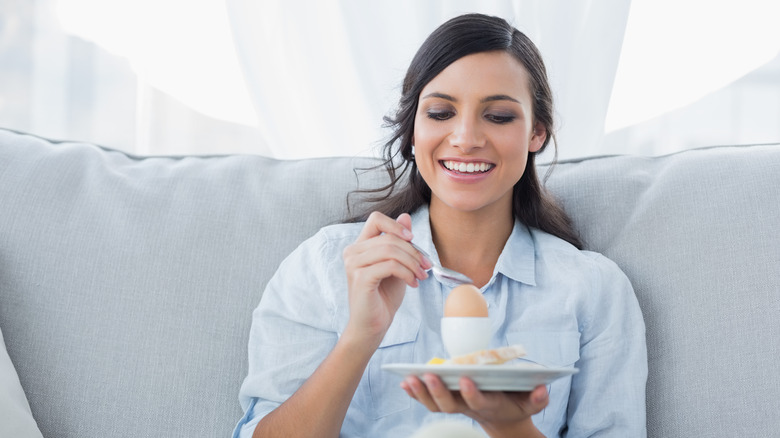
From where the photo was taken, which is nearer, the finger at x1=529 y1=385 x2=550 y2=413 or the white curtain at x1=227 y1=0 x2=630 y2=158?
the finger at x1=529 y1=385 x2=550 y2=413

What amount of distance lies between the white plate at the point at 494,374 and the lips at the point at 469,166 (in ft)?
1.82

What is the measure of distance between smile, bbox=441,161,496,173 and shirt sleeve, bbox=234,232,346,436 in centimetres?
29

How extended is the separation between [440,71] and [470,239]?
37cm

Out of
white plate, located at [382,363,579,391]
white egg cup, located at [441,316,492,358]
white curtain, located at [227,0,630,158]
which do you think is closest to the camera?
white plate, located at [382,363,579,391]

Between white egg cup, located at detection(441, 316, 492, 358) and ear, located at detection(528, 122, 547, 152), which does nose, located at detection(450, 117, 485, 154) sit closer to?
ear, located at detection(528, 122, 547, 152)

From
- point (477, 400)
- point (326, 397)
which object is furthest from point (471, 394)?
point (326, 397)

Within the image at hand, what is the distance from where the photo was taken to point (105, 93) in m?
3.01

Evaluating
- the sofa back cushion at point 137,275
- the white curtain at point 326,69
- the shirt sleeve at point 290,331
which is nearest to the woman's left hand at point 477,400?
the shirt sleeve at point 290,331

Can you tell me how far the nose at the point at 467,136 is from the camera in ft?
4.72

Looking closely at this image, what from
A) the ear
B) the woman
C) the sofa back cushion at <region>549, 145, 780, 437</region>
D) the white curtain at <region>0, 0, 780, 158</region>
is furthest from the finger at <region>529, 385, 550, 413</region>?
the white curtain at <region>0, 0, 780, 158</region>

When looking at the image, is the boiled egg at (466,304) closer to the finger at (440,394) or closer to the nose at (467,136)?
the finger at (440,394)

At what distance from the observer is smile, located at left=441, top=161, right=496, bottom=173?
147 centimetres

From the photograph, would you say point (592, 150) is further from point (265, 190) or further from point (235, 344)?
point (235, 344)

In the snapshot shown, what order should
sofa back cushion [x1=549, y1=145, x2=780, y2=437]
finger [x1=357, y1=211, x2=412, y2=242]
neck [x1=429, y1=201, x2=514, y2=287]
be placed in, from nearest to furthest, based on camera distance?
1. finger [x1=357, y1=211, x2=412, y2=242]
2. sofa back cushion [x1=549, y1=145, x2=780, y2=437]
3. neck [x1=429, y1=201, x2=514, y2=287]
